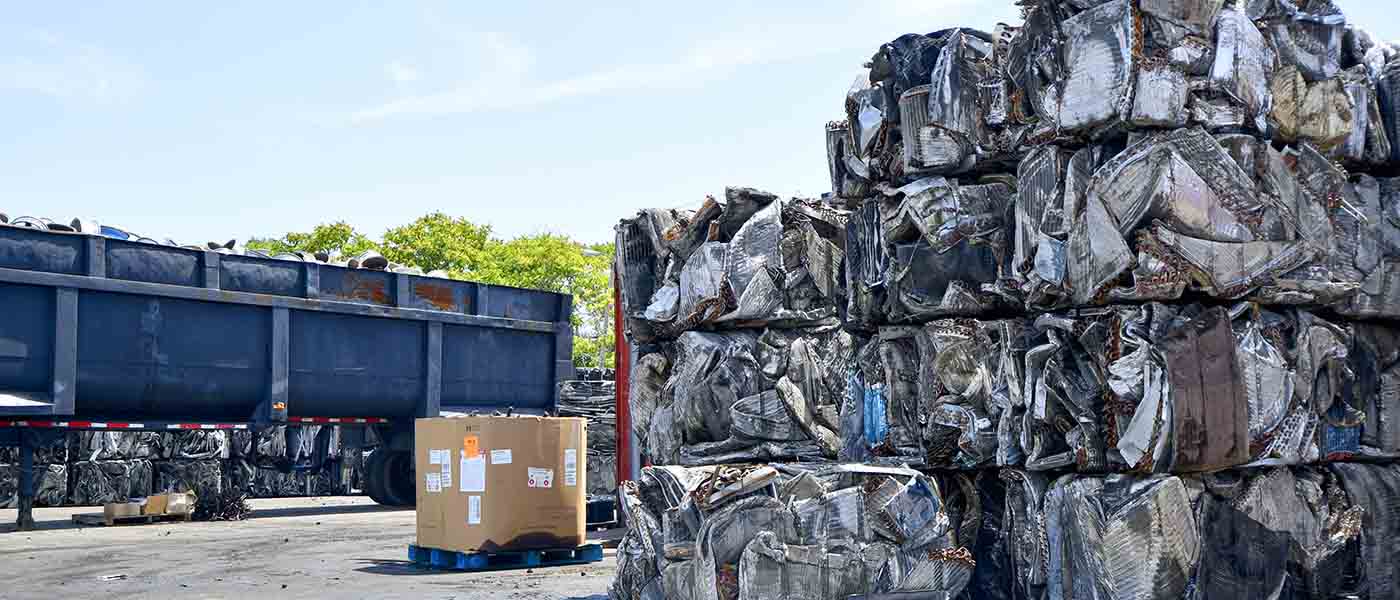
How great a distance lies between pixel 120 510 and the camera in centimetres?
1596

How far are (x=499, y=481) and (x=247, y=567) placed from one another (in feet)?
7.31

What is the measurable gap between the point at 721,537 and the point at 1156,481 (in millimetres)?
1622

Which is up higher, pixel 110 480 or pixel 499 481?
pixel 499 481

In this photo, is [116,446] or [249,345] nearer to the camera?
[249,345]

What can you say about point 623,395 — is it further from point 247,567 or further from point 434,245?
point 434,245

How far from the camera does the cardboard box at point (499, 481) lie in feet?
34.0

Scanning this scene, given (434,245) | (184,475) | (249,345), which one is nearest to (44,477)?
(184,475)

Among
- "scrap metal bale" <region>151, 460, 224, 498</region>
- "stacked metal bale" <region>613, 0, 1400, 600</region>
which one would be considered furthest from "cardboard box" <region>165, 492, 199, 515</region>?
"stacked metal bale" <region>613, 0, 1400, 600</region>

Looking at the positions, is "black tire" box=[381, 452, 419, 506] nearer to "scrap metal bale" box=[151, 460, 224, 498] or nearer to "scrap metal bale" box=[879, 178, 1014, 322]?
"scrap metal bale" box=[151, 460, 224, 498]

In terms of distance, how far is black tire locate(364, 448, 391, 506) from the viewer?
770 inches

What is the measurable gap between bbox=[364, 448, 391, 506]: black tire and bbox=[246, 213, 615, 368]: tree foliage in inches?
953

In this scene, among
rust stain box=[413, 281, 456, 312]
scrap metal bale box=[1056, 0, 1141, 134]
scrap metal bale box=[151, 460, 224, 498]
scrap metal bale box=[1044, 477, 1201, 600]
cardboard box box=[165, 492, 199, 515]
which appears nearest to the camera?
scrap metal bale box=[1044, 477, 1201, 600]

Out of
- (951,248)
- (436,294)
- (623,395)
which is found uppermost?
(436,294)

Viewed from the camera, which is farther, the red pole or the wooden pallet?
the wooden pallet
